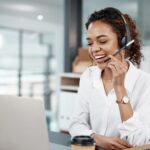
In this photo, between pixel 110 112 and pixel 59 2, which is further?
pixel 59 2

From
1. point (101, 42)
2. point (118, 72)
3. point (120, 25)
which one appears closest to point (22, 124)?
point (118, 72)

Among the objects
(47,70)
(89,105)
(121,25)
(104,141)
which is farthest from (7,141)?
(47,70)

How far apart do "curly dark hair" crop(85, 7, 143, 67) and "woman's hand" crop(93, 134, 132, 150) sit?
1.48 feet

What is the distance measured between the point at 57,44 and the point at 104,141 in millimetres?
5319

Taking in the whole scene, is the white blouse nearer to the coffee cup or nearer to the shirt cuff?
the shirt cuff

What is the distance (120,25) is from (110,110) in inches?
15.9

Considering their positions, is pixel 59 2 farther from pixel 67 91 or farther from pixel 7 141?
pixel 7 141

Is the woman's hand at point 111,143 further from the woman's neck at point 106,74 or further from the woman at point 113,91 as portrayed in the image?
the woman's neck at point 106,74

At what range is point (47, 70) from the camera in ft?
22.4

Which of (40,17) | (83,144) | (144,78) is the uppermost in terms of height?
(40,17)

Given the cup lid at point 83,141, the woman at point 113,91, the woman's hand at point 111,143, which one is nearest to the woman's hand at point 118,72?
the woman at point 113,91

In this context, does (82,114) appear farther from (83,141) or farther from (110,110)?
(83,141)

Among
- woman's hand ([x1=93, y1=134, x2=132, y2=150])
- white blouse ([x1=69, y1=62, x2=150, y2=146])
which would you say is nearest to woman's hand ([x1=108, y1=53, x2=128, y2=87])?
white blouse ([x1=69, y1=62, x2=150, y2=146])

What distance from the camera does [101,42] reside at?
1.51 metres
